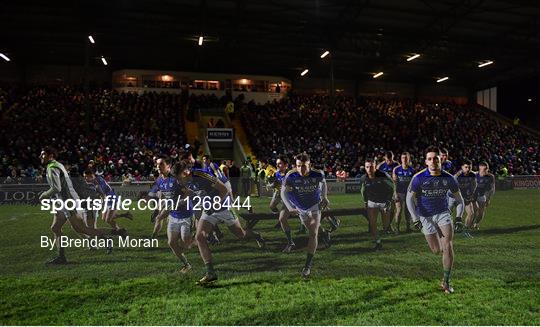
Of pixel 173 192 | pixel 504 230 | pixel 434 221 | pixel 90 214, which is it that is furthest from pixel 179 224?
pixel 504 230

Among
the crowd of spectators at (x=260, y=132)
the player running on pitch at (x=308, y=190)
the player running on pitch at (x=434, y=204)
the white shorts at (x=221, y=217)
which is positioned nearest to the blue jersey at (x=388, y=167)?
the player running on pitch at (x=308, y=190)

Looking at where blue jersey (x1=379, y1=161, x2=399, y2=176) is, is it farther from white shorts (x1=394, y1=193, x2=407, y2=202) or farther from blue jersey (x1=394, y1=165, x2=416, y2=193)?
white shorts (x1=394, y1=193, x2=407, y2=202)

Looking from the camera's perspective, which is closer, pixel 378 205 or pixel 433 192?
pixel 433 192

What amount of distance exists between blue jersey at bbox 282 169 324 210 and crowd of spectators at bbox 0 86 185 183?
830 centimetres

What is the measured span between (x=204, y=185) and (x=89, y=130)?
16.9 metres

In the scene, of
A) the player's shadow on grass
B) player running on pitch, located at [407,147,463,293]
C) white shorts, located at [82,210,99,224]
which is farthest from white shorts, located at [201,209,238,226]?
the player's shadow on grass

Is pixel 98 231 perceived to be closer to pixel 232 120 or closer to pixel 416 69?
pixel 232 120

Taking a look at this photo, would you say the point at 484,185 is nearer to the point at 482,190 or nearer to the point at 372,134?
the point at 482,190

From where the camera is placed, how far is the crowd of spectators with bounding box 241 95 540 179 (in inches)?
881

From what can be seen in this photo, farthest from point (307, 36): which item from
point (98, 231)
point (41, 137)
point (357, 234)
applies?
point (98, 231)

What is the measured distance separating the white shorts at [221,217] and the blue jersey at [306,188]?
4.18 ft

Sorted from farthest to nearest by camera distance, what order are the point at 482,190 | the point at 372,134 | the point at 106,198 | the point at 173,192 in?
the point at 372,134 → the point at 482,190 → the point at 106,198 → the point at 173,192

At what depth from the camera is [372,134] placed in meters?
26.7

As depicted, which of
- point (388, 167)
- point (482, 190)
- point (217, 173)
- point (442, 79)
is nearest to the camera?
point (217, 173)
